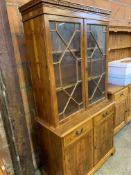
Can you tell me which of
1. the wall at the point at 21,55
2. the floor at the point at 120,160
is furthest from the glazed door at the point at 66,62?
the floor at the point at 120,160

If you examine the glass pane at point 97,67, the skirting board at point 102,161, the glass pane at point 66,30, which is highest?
the glass pane at point 66,30

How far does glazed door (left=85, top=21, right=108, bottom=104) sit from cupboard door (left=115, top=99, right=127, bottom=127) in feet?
1.84

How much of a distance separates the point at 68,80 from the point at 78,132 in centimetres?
53

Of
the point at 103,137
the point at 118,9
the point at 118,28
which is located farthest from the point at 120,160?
the point at 118,9

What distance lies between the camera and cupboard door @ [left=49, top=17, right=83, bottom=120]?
48.8 inches

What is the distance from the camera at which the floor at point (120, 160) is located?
1.79 metres

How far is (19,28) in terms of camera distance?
1.43 metres

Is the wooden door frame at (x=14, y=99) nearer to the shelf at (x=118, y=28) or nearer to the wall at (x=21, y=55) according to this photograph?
the wall at (x=21, y=55)

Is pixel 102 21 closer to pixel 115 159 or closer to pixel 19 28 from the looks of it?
pixel 19 28

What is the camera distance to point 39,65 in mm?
1297

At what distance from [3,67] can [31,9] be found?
0.52m

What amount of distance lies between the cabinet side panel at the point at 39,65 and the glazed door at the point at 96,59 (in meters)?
0.50

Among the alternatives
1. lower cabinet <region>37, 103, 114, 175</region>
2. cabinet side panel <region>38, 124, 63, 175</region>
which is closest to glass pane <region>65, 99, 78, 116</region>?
lower cabinet <region>37, 103, 114, 175</region>

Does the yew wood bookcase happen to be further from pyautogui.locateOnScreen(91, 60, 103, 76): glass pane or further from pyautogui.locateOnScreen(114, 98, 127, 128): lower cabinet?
pyautogui.locateOnScreen(114, 98, 127, 128): lower cabinet
